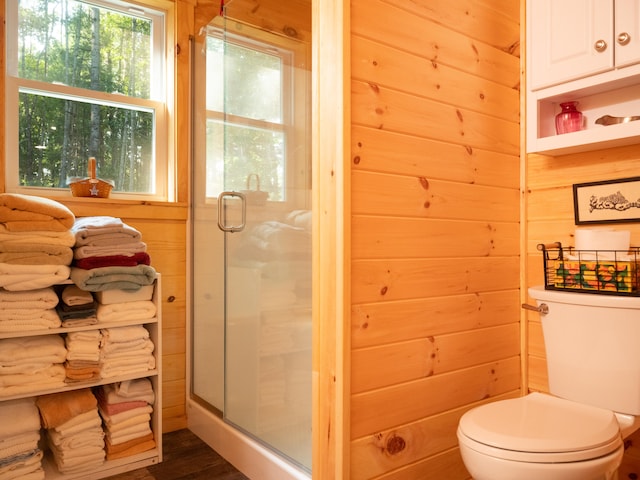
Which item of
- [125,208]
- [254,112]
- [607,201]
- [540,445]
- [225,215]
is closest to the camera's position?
[540,445]

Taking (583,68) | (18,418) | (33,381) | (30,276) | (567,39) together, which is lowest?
(18,418)

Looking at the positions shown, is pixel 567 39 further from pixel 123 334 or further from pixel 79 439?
pixel 79 439

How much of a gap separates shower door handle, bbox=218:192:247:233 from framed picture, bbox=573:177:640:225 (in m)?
1.28

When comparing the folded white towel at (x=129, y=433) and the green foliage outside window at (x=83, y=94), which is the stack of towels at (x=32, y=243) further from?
the folded white towel at (x=129, y=433)

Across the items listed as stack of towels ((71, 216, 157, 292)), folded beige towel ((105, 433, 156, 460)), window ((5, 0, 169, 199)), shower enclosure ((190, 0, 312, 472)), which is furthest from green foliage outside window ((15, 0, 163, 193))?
folded beige towel ((105, 433, 156, 460))

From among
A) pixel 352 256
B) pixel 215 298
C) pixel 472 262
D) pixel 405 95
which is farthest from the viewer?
pixel 215 298

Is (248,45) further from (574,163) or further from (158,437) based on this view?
(158,437)

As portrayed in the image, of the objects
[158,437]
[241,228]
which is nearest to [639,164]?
[241,228]

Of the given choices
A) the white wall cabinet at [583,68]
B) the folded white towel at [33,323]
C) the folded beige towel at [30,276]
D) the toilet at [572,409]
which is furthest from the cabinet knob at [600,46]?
the folded white towel at [33,323]

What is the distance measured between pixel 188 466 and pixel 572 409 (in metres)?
1.56

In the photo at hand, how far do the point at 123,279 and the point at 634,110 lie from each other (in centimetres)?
202

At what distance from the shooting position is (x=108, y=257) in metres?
1.88

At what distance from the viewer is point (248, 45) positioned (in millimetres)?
1876

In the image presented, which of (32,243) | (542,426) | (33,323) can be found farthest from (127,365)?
(542,426)
